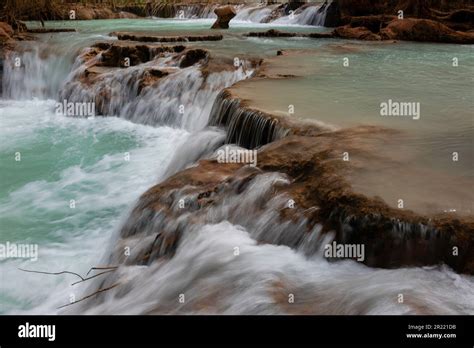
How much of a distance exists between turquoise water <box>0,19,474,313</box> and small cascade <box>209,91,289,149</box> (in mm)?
437

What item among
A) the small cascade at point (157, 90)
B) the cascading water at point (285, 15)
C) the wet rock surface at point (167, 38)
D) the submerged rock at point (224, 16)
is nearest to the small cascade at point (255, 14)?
the cascading water at point (285, 15)

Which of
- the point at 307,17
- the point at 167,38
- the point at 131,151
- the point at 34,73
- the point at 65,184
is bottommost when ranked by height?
the point at 65,184

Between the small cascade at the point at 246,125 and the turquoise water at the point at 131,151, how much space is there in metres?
0.44

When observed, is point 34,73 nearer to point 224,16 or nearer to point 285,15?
point 224,16

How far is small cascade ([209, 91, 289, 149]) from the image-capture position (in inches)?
271

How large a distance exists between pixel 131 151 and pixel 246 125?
422cm

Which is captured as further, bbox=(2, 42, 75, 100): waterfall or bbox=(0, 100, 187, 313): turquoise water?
bbox=(2, 42, 75, 100): waterfall

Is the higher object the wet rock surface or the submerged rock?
the submerged rock

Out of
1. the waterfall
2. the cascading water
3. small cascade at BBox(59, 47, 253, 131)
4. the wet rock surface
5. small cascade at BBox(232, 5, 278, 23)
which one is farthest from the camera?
small cascade at BBox(232, 5, 278, 23)

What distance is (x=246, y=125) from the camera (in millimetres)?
7363

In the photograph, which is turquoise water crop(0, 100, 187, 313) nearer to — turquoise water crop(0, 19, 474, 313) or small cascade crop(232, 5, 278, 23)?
turquoise water crop(0, 19, 474, 313)

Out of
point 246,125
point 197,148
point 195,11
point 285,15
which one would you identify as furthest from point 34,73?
point 195,11

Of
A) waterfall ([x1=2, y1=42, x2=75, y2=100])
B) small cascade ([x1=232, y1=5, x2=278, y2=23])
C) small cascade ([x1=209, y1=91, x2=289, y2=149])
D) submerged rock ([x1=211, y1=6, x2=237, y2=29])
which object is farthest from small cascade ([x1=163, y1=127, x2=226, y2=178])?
small cascade ([x1=232, y1=5, x2=278, y2=23])

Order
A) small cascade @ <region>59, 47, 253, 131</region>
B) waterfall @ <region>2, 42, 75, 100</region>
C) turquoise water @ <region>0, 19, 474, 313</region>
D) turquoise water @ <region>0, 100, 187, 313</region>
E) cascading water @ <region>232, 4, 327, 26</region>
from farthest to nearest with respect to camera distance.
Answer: cascading water @ <region>232, 4, 327, 26</region> → waterfall @ <region>2, 42, 75, 100</region> → small cascade @ <region>59, 47, 253, 131</region> → turquoise water @ <region>0, 100, 187, 313</region> → turquoise water @ <region>0, 19, 474, 313</region>
